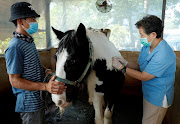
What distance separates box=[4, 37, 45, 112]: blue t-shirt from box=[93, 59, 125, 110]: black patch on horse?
0.68m

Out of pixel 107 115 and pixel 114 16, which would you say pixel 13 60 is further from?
pixel 114 16

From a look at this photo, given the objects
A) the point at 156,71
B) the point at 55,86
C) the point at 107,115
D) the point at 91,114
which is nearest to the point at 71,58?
the point at 55,86

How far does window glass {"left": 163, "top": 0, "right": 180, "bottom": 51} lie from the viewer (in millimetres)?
3865

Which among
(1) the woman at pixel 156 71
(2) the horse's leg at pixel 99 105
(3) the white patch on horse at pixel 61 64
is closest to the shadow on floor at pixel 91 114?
(2) the horse's leg at pixel 99 105

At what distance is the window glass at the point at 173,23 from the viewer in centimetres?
387

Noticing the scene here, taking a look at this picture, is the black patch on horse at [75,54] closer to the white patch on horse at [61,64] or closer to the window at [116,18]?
the white patch on horse at [61,64]

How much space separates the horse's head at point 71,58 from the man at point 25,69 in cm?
9

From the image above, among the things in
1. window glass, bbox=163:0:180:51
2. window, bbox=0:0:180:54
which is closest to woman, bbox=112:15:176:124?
window, bbox=0:0:180:54

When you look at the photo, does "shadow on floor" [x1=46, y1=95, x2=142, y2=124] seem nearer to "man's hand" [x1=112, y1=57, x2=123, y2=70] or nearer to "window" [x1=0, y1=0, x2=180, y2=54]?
"man's hand" [x1=112, y1=57, x2=123, y2=70]

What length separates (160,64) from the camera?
132cm

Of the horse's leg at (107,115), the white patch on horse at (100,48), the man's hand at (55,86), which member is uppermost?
the white patch on horse at (100,48)

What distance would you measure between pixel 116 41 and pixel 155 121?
3270 millimetres

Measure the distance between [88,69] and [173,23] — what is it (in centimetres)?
396

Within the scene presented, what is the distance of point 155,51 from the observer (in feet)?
4.60
